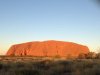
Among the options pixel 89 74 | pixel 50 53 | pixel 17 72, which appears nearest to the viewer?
pixel 89 74

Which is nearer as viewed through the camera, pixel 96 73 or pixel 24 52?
pixel 96 73

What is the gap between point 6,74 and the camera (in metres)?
21.1

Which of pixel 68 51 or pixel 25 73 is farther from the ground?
pixel 68 51

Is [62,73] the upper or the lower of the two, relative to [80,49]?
lower

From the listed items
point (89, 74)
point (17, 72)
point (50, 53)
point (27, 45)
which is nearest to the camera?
point (89, 74)

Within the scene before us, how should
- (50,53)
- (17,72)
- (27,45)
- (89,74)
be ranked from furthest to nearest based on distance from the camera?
(27,45), (50,53), (17,72), (89,74)

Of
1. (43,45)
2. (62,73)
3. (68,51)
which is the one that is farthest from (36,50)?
(62,73)

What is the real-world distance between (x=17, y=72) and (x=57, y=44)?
11335cm

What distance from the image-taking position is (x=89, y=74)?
20.9 m

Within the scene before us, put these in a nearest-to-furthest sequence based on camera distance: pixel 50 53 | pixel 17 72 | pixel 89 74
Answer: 1. pixel 89 74
2. pixel 17 72
3. pixel 50 53

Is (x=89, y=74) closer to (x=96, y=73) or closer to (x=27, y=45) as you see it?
(x=96, y=73)

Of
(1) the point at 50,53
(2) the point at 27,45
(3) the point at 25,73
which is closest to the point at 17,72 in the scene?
(3) the point at 25,73

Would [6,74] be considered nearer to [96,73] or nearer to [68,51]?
[96,73]

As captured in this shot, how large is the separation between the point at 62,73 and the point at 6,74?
435 centimetres
